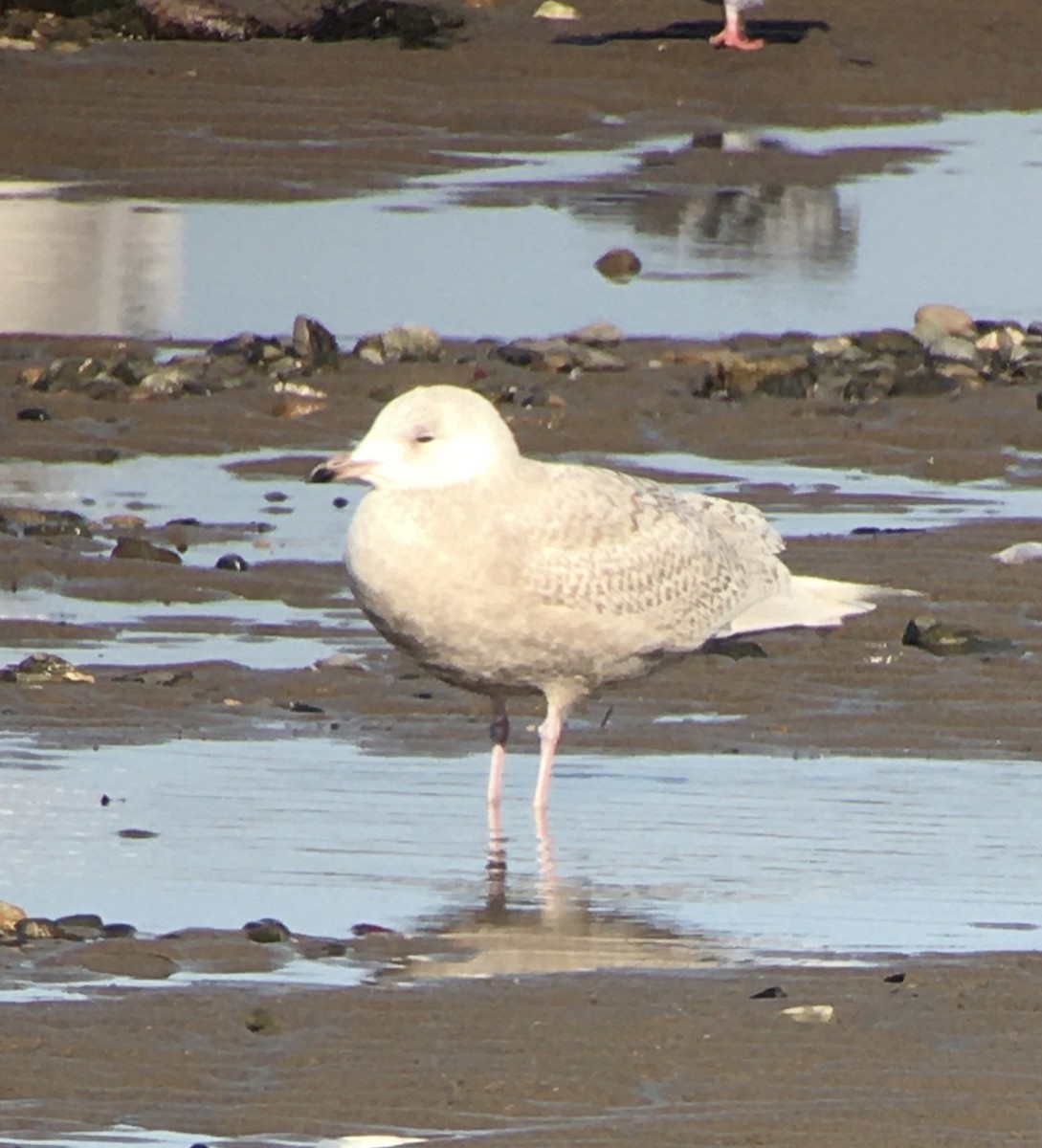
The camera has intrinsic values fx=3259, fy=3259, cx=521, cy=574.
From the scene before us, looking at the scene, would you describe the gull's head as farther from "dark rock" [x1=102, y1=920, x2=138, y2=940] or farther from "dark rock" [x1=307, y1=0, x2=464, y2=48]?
"dark rock" [x1=307, y1=0, x2=464, y2=48]

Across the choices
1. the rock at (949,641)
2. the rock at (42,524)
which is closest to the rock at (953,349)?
the rock at (42,524)

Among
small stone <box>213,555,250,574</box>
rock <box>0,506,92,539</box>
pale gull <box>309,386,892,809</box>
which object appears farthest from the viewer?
rock <box>0,506,92,539</box>

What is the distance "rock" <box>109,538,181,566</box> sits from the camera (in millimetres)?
9828

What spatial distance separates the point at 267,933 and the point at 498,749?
5.16 feet

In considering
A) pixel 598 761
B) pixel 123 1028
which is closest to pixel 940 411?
pixel 598 761

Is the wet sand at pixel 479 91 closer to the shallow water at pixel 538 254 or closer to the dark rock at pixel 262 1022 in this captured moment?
the shallow water at pixel 538 254

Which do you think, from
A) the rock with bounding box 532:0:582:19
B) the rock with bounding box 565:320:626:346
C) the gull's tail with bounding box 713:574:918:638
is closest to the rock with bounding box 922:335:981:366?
the rock with bounding box 565:320:626:346

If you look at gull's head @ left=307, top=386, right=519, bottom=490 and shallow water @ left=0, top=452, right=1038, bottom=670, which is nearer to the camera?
gull's head @ left=307, top=386, right=519, bottom=490

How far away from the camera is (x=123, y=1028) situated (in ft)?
17.3

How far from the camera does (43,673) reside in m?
8.28

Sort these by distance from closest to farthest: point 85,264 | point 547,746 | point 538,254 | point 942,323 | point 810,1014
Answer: point 810,1014
point 547,746
point 942,323
point 85,264
point 538,254

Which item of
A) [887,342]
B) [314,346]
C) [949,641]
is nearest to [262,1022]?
[949,641]

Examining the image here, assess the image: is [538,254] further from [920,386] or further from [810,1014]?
[810,1014]

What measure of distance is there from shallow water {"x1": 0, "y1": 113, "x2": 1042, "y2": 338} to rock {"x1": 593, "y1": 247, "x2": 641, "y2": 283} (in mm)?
68
